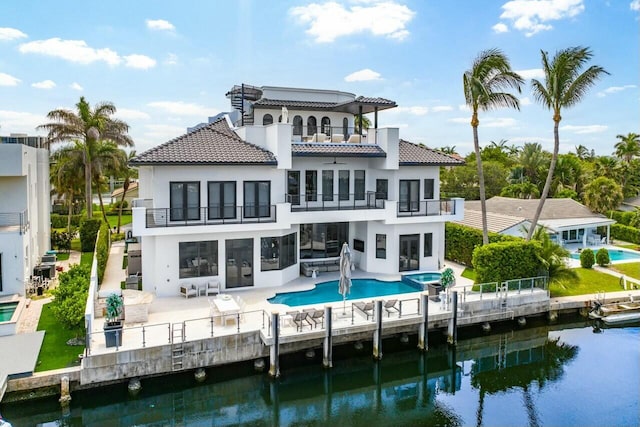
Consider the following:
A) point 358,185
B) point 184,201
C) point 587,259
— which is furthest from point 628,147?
point 184,201

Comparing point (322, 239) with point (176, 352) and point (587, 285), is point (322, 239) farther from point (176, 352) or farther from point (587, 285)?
point (587, 285)

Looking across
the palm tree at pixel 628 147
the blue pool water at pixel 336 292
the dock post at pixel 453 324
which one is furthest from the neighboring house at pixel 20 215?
the palm tree at pixel 628 147

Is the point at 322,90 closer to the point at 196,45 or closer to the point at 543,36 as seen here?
the point at 196,45

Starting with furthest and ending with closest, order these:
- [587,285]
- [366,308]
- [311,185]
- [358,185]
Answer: [358,185] → [587,285] → [311,185] → [366,308]

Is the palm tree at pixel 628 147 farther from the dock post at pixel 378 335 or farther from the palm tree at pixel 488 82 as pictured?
the dock post at pixel 378 335

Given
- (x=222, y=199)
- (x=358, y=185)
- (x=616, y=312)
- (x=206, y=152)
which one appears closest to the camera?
(x=206, y=152)

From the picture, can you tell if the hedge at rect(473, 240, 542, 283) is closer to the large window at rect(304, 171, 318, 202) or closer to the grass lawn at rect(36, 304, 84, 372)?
the large window at rect(304, 171, 318, 202)

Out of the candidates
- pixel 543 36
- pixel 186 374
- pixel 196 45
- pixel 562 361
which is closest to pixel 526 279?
pixel 562 361
